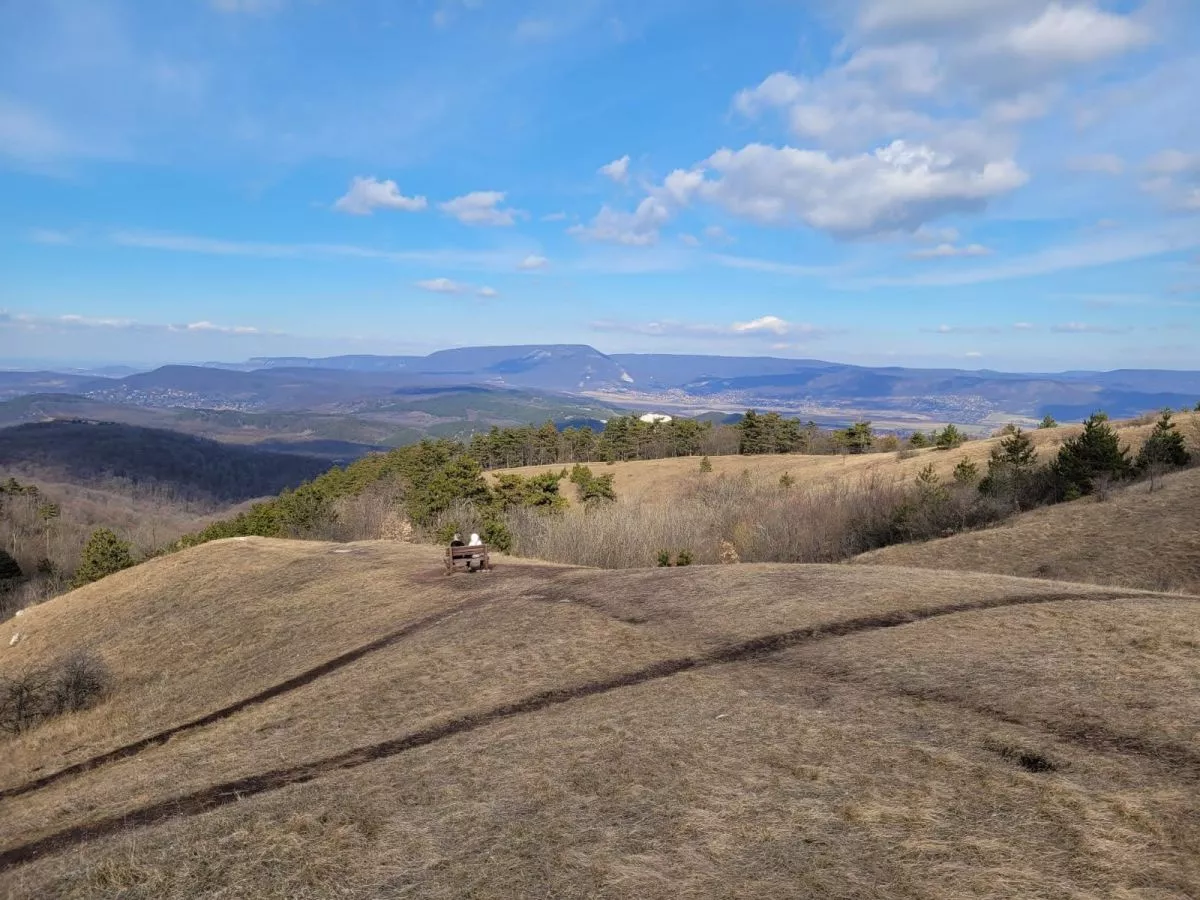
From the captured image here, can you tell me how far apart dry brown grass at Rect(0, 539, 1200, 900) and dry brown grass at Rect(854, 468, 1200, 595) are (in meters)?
12.2

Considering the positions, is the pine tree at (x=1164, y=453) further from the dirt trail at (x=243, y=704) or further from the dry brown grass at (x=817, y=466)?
the dirt trail at (x=243, y=704)

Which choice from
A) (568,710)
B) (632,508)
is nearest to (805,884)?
(568,710)

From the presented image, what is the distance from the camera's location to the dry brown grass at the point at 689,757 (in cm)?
712

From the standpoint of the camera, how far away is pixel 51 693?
21.4 m

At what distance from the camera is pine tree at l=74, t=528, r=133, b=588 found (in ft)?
167

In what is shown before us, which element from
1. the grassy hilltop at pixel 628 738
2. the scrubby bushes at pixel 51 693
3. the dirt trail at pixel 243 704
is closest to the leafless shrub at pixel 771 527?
the grassy hilltop at pixel 628 738

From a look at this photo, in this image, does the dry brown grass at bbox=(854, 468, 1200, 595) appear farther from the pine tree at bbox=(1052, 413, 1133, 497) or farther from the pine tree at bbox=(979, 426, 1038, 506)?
the pine tree at bbox=(979, 426, 1038, 506)

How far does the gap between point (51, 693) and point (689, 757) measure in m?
21.4

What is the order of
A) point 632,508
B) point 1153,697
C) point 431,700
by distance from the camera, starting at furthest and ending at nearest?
point 632,508, point 431,700, point 1153,697

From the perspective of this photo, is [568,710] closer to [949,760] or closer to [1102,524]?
[949,760]

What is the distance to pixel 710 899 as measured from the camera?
21.6ft

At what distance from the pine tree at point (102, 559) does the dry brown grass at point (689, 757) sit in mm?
36991

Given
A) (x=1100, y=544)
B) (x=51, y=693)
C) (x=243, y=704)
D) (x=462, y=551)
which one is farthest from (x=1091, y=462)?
(x=51, y=693)

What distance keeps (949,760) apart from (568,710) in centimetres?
617
